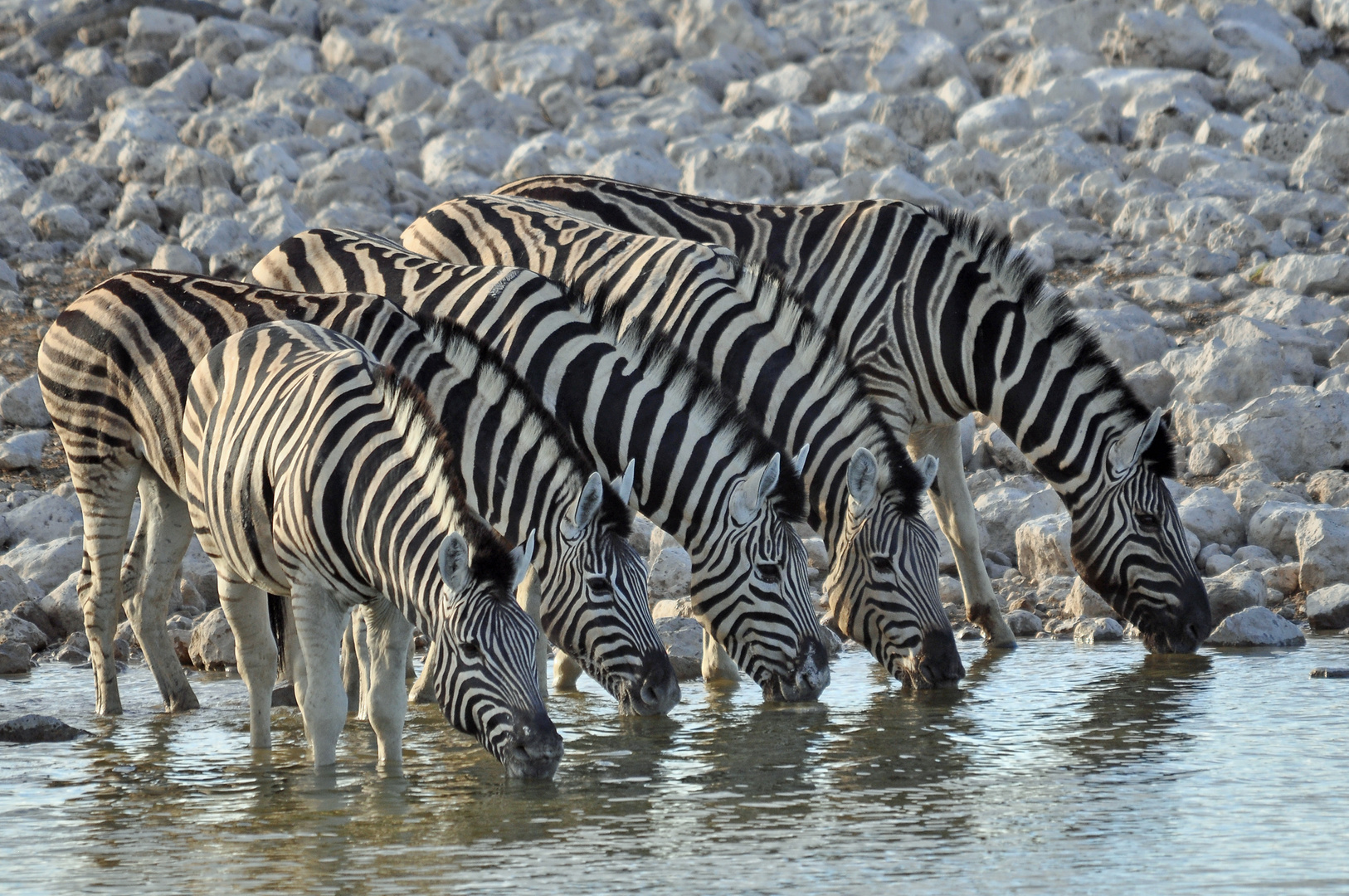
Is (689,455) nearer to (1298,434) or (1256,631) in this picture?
(1256,631)

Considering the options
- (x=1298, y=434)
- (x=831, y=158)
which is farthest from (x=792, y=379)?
(x=831, y=158)

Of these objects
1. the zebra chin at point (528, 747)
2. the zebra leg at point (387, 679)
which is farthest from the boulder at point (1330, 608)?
the zebra leg at point (387, 679)

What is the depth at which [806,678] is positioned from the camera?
850 cm

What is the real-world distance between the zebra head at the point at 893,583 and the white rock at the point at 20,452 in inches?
297

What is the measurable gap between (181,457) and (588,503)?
2.32 metres

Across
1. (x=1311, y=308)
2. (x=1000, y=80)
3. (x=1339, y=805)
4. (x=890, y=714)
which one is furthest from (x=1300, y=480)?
(x=1000, y=80)

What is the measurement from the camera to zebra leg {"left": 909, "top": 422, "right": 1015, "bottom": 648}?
10.6 metres

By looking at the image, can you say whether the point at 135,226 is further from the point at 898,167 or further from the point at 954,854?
the point at 954,854

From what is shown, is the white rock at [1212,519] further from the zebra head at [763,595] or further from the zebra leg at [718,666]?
the zebra head at [763,595]

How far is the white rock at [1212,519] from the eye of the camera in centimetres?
1169

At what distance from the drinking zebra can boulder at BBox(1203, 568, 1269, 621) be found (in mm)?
2633

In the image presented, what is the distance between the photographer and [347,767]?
7.43m

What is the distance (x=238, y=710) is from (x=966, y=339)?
4.72 m

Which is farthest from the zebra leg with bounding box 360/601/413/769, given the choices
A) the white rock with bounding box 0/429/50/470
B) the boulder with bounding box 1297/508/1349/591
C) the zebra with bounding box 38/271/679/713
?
the white rock with bounding box 0/429/50/470
